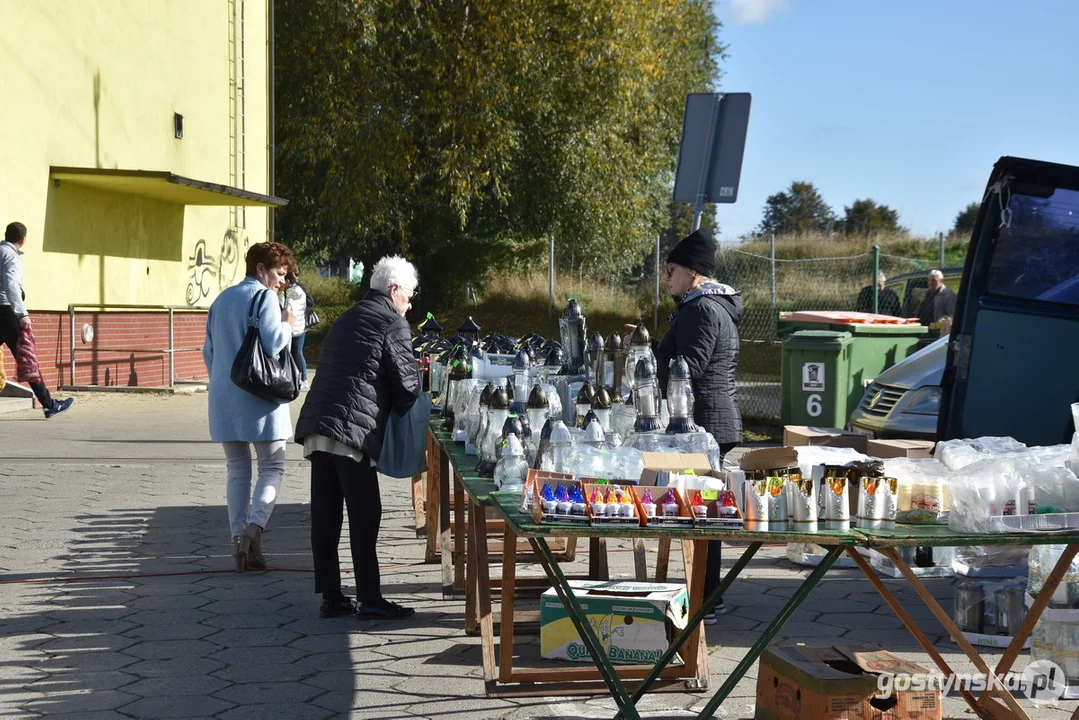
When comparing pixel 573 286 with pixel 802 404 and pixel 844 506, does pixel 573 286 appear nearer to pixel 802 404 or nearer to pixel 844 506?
pixel 802 404

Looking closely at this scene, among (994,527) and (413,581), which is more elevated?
(994,527)

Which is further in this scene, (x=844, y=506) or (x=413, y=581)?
(x=413, y=581)

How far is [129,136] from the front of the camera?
1889 cm

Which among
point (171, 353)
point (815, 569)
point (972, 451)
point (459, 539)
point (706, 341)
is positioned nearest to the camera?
point (815, 569)

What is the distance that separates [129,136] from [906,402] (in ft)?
44.1

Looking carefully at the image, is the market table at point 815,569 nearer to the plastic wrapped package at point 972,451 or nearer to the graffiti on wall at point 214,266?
the plastic wrapped package at point 972,451

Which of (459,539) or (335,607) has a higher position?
(459,539)

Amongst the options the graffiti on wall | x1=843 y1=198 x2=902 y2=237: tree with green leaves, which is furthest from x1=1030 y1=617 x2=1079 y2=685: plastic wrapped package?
x1=843 y1=198 x2=902 y2=237: tree with green leaves

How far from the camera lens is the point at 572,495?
4.07m

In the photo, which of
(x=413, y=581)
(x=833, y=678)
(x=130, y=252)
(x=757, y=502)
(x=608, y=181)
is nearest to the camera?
(x=757, y=502)

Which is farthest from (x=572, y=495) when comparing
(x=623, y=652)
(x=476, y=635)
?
(x=476, y=635)

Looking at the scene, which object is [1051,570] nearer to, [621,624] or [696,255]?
[621,624]

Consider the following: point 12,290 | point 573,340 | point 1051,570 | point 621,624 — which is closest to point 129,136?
point 12,290

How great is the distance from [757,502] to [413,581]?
3505 mm
